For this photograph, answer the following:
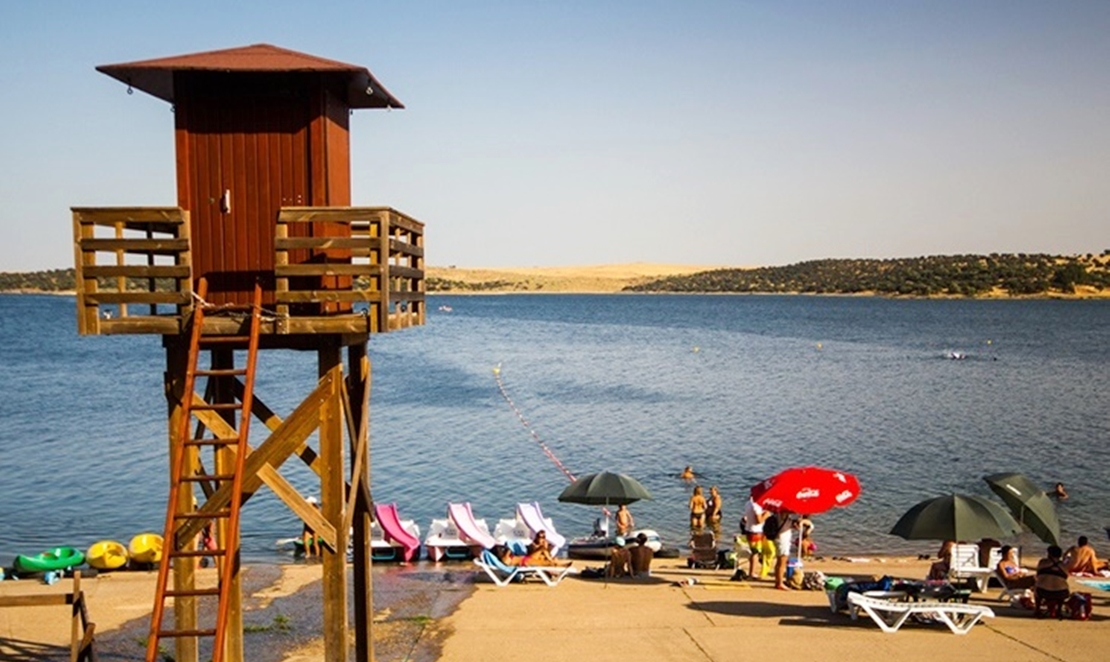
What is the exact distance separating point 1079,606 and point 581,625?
7.22 metres

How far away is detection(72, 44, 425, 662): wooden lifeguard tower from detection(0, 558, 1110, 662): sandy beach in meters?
4.09

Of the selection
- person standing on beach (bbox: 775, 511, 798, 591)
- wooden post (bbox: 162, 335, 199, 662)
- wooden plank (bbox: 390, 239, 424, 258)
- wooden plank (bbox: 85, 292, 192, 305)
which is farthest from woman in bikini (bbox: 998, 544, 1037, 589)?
wooden plank (bbox: 85, 292, 192, 305)

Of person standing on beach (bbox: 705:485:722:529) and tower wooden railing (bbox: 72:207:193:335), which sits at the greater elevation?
tower wooden railing (bbox: 72:207:193:335)

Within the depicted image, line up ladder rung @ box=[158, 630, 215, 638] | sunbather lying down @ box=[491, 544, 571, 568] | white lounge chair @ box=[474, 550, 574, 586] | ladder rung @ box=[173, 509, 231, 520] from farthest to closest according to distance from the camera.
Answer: sunbather lying down @ box=[491, 544, 571, 568], white lounge chair @ box=[474, 550, 574, 586], ladder rung @ box=[173, 509, 231, 520], ladder rung @ box=[158, 630, 215, 638]

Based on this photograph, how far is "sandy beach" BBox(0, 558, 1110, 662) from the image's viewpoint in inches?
617

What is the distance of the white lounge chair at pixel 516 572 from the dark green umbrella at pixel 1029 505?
753cm

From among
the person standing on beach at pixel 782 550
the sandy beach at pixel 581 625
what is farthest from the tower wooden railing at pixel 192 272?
the person standing on beach at pixel 782 550

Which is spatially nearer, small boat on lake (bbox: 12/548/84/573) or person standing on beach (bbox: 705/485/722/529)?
small boat on lake (bbox: 12/548/84/573)

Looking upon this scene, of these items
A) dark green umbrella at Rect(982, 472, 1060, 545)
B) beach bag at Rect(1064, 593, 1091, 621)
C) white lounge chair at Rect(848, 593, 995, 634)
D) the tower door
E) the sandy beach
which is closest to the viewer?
the tower door

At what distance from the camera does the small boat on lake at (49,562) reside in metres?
22.4

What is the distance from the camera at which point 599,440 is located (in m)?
46.3

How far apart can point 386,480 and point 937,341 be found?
79818mm

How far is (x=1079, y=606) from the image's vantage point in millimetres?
17359

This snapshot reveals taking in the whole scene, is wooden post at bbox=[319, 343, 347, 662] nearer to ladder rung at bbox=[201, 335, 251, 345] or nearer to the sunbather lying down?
ladder rung at bbox=[201, 335, 251, 345]
